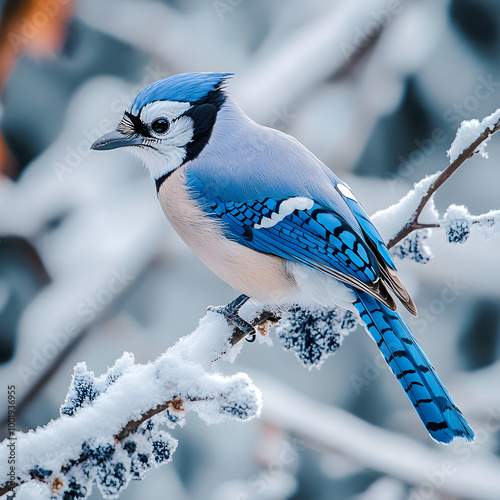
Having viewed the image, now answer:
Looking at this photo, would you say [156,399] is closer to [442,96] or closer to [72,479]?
[72,479]

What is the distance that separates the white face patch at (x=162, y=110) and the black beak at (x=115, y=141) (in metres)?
0.04

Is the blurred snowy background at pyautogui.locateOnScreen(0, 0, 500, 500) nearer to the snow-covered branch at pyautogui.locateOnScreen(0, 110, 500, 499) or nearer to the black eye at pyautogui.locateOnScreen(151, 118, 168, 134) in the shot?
the black eye at pyautogui.locateOnScreen(151, 118, 168, 134)

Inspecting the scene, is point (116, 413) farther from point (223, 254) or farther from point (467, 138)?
point (467, 138)

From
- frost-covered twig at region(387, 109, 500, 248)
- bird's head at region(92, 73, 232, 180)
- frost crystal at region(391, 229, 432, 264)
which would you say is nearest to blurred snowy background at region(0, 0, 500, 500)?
bird's head at region(92, 73, 232, 180)

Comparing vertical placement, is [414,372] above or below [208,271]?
above

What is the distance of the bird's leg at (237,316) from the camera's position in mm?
1012

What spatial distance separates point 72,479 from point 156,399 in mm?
132

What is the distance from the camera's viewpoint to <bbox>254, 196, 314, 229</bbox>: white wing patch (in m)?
1.08

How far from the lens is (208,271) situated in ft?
6.15

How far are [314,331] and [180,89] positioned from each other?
50cm

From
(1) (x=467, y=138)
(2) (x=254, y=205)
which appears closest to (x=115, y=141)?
(2) (x=254, y=205)

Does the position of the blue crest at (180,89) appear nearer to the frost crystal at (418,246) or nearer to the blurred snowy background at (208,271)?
the frost crystal at (418,246)

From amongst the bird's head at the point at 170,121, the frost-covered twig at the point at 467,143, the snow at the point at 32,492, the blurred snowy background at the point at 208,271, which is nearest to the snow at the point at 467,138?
the frost-covered twig at the point at 467,143

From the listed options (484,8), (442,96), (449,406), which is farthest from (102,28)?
(449,406)
